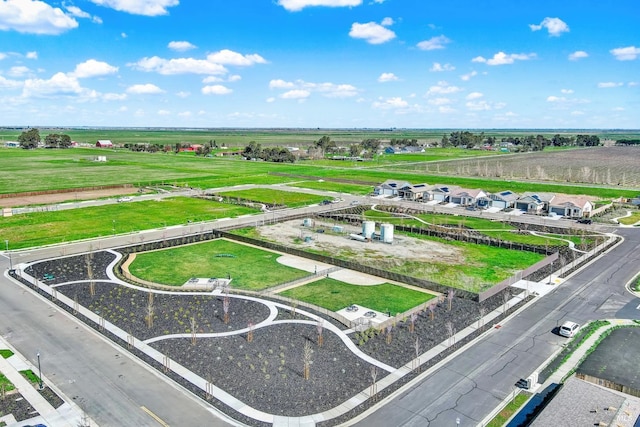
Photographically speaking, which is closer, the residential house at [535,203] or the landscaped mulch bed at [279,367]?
the landscaped mulch bed at [279,367]

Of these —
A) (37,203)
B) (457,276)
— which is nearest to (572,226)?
(457,276)

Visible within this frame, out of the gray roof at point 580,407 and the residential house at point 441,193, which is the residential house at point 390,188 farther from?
the gray roof at point 580,407

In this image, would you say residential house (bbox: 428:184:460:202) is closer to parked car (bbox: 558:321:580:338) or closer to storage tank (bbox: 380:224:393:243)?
storage tank (bbox: 380:224:393:243)

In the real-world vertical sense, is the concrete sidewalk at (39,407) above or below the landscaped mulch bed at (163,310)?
below

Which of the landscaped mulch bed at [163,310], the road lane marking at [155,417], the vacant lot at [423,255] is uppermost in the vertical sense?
the vacant lot at [423,255]

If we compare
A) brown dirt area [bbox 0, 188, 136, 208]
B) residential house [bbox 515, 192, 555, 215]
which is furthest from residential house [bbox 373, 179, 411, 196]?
brown dirt area [bbox 0, 188, 136, 208]

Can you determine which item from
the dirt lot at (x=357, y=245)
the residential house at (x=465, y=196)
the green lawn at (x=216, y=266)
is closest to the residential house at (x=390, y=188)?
the residential house at (x=465, y=196)
